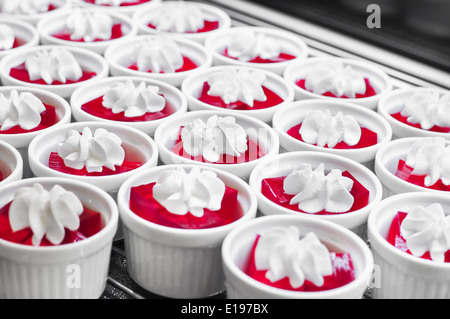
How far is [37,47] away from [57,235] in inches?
37.3

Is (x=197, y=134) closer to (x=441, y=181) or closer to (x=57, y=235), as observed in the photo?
(x=57, y=235)

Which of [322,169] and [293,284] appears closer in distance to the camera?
[293,284]

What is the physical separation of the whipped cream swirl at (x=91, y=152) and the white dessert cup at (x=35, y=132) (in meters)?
0.13

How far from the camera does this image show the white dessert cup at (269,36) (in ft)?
6.87

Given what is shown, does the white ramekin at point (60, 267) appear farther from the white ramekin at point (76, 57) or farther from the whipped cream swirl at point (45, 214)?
the white ramekin at point (76, 57)

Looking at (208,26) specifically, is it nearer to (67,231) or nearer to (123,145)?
(123,145)

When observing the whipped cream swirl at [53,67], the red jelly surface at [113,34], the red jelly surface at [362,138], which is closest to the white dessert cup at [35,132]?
the whipped cream swirl at [53,67]

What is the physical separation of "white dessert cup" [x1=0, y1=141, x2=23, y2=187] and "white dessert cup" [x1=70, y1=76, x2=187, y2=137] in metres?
0.26

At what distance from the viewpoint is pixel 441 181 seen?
1565 mm

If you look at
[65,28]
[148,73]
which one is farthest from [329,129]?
[65,28]

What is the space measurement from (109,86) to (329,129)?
0.64m

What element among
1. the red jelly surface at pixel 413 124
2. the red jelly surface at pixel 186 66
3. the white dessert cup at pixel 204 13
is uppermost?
the white dessert cup at pixel 204 13

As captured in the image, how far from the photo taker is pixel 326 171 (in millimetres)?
1601

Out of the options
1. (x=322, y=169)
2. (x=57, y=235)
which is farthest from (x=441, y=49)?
(x=57, y=235)
